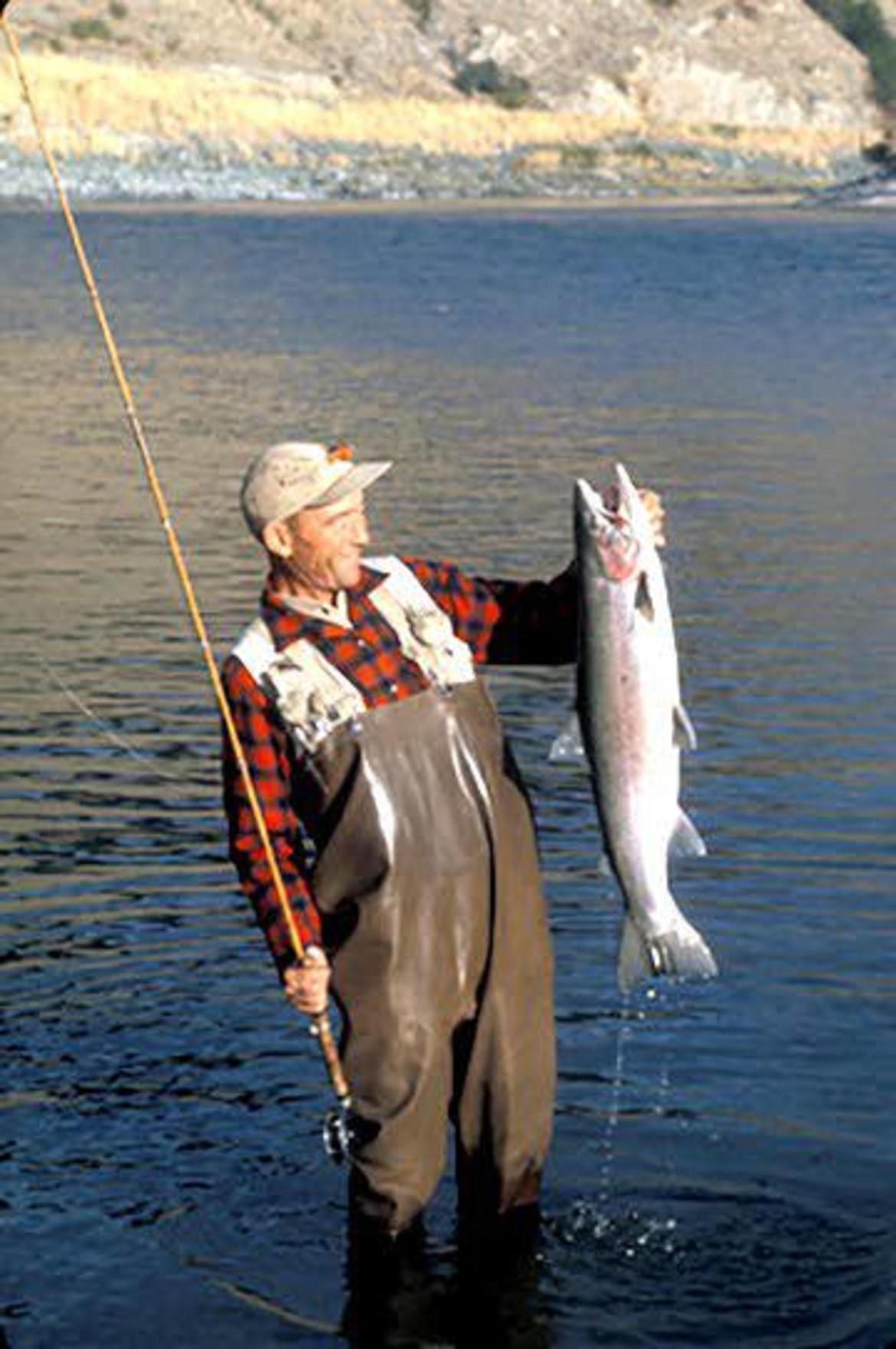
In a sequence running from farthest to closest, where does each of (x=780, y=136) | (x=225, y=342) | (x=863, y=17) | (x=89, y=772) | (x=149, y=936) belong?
(x=863, y=17) → (x=780, y=136) → (x=225, y=342) → (x=89, y=772) → (x=149, y=936)

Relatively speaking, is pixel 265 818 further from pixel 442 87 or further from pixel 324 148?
pixel 442 87

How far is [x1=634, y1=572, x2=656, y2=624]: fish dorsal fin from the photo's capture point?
5148mm

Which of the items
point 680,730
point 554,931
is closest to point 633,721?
point 680,730

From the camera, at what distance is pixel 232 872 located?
30.8 ft

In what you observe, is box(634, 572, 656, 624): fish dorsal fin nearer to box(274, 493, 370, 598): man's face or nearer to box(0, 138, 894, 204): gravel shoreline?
box(274, 493, 370, 598): man's face

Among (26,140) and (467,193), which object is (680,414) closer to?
(26,140)

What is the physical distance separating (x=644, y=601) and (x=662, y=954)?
2.54 ft

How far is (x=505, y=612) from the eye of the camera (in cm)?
573

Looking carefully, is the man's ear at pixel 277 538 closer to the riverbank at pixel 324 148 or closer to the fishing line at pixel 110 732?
the fishing line at pixel 110 732

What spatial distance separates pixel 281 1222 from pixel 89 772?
425cm

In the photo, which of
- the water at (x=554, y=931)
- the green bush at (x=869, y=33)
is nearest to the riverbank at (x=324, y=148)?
the green bush at (x=869, y=33)

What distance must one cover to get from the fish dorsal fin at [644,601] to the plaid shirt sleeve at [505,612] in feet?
1.53

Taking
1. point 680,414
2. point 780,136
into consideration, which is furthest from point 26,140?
point 680,414

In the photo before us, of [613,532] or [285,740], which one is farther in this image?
[285,740]
